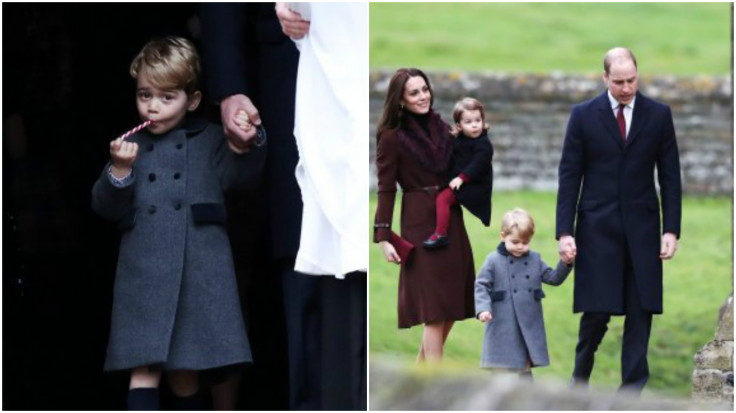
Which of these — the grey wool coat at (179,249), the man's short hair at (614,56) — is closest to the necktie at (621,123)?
the man's short hair at (614,56)

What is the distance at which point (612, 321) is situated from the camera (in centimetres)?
981

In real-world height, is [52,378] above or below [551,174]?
below

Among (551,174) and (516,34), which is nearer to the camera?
(551,174)

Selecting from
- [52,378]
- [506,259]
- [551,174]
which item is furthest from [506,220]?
[551,174]

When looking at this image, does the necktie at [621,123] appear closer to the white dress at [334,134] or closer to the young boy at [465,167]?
the young boy at [465,167]

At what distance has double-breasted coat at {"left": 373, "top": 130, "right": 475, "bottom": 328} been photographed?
9.49 metres

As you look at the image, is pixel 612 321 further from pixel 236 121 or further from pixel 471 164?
pixel 236 121

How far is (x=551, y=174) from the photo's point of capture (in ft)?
41.6

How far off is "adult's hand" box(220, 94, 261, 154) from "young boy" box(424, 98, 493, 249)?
2.82ft

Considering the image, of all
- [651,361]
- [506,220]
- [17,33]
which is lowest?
[651,361]

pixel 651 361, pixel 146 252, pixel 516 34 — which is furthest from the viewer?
pixel 516 34

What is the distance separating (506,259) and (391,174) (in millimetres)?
619

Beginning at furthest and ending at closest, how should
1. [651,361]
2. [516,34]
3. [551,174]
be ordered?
[516,34] < [551,174] < [651,361]

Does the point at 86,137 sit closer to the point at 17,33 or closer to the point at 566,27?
the point at 17,33
